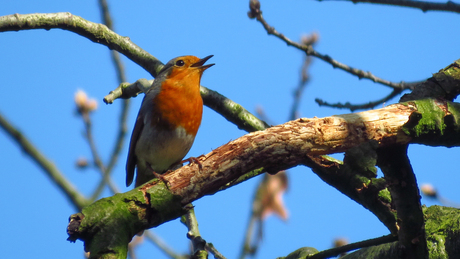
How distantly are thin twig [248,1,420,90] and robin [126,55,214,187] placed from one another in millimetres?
1157

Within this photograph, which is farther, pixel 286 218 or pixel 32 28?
pixel 286 218

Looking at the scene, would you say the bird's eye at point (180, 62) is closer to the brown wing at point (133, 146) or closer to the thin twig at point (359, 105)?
the brown wing at point (133, 146)

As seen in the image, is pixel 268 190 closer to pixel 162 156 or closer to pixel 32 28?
pixel 162 156

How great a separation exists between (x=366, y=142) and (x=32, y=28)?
11.3 feet

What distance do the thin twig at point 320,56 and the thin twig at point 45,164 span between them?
3114 millimetres

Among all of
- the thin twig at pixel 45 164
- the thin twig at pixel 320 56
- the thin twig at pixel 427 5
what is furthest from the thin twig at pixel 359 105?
the thin twig at pixel 45 164

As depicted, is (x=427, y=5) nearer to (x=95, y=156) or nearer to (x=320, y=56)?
(x=320, y=56)

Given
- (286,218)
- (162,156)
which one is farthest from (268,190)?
(162,156)

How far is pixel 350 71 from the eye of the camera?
5555 mm

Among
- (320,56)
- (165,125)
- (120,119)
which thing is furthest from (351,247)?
(120,119)

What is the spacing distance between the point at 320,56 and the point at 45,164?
11.6 ft

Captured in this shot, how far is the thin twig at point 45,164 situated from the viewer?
443 cm

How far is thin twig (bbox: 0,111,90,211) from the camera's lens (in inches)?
174

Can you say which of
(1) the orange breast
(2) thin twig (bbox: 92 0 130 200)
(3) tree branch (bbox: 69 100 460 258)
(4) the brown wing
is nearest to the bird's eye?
(1) the orange breast
